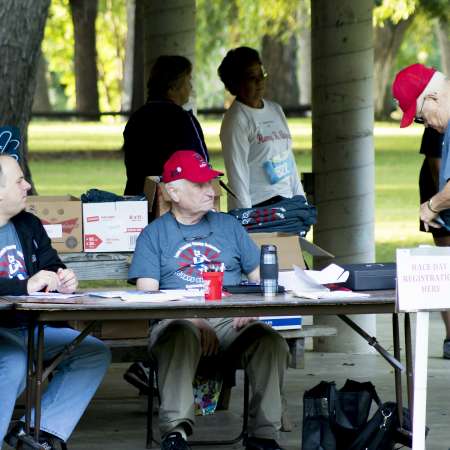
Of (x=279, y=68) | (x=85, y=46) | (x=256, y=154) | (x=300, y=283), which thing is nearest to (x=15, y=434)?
(x=300, y=283)

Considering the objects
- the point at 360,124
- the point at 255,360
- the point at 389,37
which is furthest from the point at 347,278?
the point at 389,37

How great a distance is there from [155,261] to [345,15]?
3.32m

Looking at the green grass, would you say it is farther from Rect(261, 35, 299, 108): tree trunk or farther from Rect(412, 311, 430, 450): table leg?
Rect(412, 311, 430, 450): table leg

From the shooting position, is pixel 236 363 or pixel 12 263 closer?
pixel 12 263

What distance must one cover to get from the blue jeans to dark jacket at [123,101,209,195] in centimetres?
206

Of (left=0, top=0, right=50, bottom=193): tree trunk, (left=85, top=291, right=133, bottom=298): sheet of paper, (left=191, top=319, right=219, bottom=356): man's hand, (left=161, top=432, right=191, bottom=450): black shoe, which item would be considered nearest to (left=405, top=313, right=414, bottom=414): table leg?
(left=191, top=319, right=219, bottom=356): man's hand

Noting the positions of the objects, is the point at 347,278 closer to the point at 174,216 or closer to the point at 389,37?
the point at 174,216

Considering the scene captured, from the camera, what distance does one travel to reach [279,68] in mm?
36562

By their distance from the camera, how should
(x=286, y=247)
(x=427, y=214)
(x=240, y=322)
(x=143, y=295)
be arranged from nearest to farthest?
1. (x=143, y=295)
2. (x=427, y=214)
3. (x=240, y=322)
4. (x=286, y=247)

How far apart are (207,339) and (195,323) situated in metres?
0.11

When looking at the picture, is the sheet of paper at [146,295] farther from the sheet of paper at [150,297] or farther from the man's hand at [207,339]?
the man's hand at [207,339]

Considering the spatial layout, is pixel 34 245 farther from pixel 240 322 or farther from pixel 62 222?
pixel 240 322

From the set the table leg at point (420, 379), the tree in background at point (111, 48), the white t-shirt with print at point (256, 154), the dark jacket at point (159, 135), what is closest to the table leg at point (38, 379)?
the table leg at point (420, 379)

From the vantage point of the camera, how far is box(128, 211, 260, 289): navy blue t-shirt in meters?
6.56
